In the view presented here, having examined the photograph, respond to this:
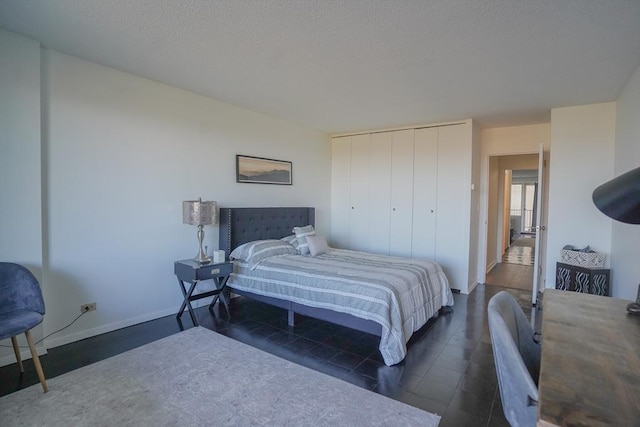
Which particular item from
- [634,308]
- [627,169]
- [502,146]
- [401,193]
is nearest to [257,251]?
[401,193]

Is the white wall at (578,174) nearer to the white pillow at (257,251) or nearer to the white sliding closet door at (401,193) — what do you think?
the white sliding closet door at (401,193)

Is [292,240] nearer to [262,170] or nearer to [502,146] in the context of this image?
[262,170]

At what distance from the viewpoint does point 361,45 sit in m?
2.53

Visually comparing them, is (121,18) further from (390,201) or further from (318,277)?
(390,201)

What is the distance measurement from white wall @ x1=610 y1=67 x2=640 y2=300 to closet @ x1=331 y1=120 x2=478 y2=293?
1.59 m

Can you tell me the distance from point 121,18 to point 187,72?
0.96 meters

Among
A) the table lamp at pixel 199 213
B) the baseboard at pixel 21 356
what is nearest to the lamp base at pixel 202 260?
the table lamp at pixel 199 213

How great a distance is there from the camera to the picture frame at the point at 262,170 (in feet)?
14.5

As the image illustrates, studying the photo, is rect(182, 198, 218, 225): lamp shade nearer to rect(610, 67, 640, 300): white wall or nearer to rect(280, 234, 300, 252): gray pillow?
rect(280, 234, 300, 252): gray pillow

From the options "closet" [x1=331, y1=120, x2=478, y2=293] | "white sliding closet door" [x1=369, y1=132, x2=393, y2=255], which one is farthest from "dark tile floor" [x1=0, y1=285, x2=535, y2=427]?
"white sliding closet door" [x1=369, y1=132, x2=393, y2=255]

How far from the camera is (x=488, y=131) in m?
5.43

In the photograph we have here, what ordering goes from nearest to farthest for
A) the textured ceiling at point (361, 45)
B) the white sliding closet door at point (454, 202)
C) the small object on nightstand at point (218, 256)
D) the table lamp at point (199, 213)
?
the textured ceiling at point (361, 45)
the table lamp at point (199, 213)
the small object on nightstand at point (218, 256)
the white sliding closet door at point (454, 202)

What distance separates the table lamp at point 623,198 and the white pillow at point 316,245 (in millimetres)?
3254

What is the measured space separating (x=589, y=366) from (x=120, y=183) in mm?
3707
